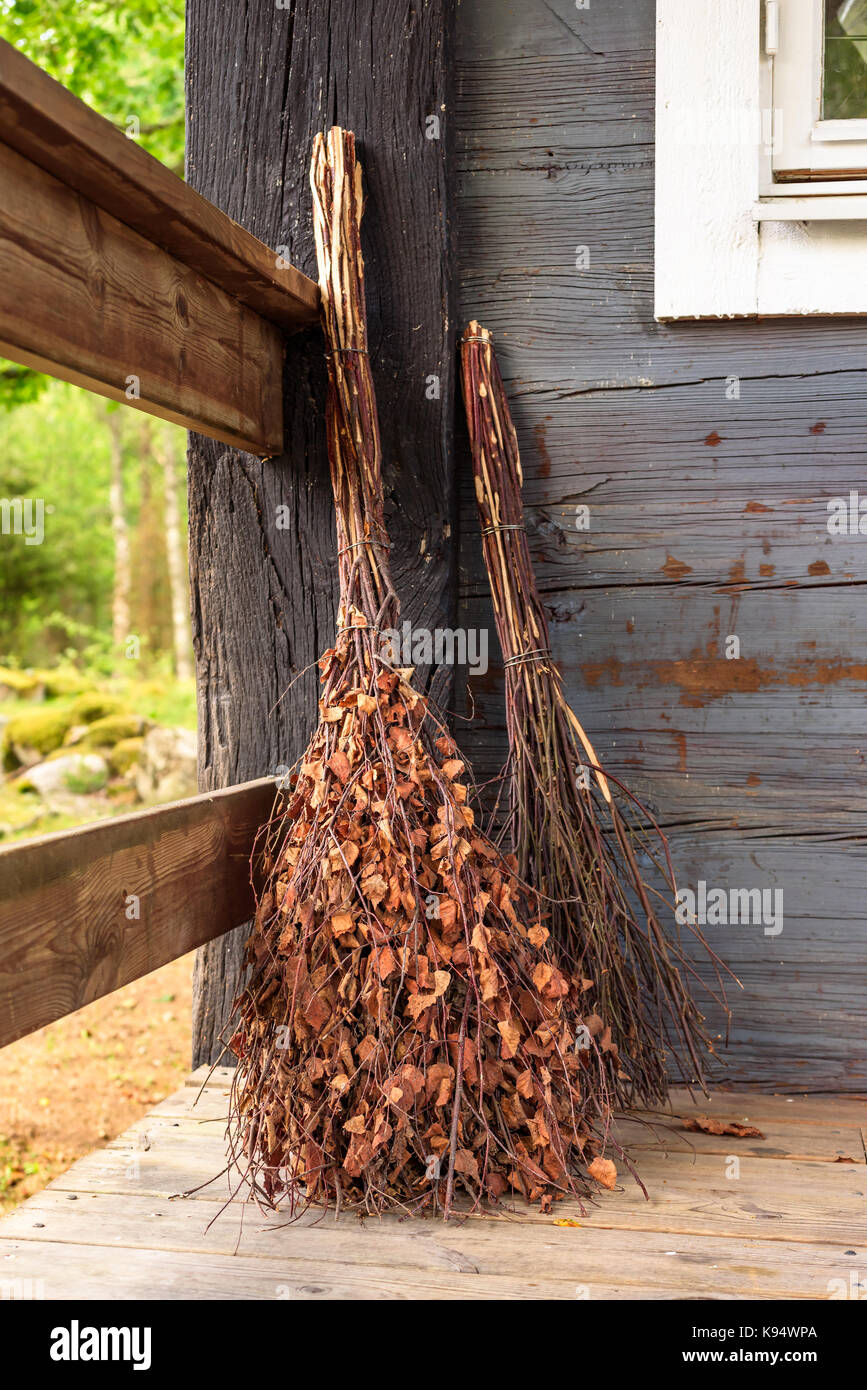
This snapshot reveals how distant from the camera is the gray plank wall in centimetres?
200

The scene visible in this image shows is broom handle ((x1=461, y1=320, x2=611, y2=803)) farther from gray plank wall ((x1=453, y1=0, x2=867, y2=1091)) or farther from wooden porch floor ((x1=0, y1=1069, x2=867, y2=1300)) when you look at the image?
wooden porch floor ((x1=0, y1=1069, x2=867, y2=1300))

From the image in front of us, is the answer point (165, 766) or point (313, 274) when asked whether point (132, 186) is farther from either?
point (165, 766)

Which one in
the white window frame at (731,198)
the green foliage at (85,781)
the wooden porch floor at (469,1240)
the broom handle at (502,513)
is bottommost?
the green foliage at (85,781)

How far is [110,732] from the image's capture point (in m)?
9.23

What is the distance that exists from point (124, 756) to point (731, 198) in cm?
789

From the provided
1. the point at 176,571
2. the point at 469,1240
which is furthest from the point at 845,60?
the point at 176,571

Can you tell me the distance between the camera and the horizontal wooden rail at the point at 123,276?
113 cm

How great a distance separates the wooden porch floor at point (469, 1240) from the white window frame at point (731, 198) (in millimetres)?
1496

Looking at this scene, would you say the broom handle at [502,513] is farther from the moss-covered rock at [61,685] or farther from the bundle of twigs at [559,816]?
the moss-covered rock at [61,685]

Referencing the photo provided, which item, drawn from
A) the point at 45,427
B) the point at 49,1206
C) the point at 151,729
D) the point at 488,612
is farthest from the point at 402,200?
the point at 45,427

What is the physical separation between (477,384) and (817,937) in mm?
1218

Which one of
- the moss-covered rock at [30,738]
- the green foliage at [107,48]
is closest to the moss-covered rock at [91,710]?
the moss-covered rock at [30,738]

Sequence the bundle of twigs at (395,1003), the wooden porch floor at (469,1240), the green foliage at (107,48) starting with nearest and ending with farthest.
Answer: the wooden porch floor at (469,1240) → the bundle of twigs at (395,1003) → the green foliage at (107,48)

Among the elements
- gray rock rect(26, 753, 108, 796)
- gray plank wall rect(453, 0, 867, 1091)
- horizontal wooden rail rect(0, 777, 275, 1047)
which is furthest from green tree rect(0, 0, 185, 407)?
horizontal wooden rail rect(0, 777, 275, 1047)
